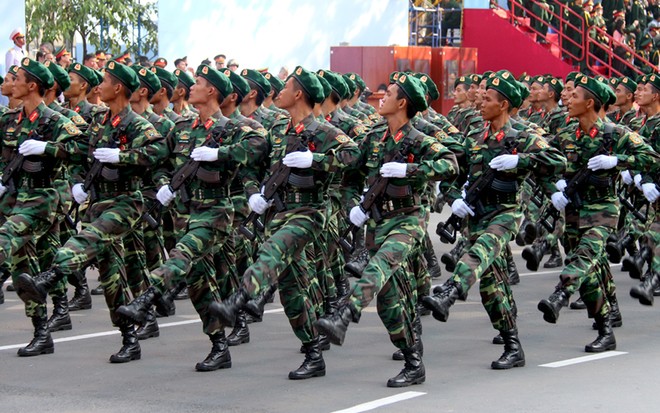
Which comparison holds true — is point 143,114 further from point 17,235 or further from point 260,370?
point 260,370

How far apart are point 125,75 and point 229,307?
239 cm

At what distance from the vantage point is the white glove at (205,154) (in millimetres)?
9414

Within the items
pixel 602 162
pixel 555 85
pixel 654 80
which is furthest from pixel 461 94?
pixel 602 162

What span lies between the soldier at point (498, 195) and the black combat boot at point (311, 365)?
3.59 ft

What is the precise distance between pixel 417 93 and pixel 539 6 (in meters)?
20.0

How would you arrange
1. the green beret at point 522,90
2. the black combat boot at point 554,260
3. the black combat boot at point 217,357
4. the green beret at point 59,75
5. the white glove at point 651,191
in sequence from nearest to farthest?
the black combat boot at point 217,357 → the green beret at point 522,90 → the green beret at point 59,75 → the white glove at point 651,191 → the black combat boot at point 554,260

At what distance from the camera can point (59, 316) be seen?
1111cm

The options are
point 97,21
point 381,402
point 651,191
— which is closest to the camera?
point 381,402

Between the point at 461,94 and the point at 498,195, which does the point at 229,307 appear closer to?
the point at 498,195

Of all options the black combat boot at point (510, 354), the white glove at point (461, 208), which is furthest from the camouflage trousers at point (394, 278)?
the black combat boot at point (510, 354)

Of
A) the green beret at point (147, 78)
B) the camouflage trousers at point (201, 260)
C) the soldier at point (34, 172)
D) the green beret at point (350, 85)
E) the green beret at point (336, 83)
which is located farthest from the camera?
the green beret at point (350, 85)

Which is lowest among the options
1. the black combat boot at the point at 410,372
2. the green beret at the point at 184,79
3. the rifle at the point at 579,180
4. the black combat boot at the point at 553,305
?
the black combat boot at the point at 410,372

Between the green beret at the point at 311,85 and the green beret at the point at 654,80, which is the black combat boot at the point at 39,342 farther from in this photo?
the green beret at the point at 654,80

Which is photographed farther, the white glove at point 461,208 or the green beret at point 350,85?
the green beret at point 350,85
